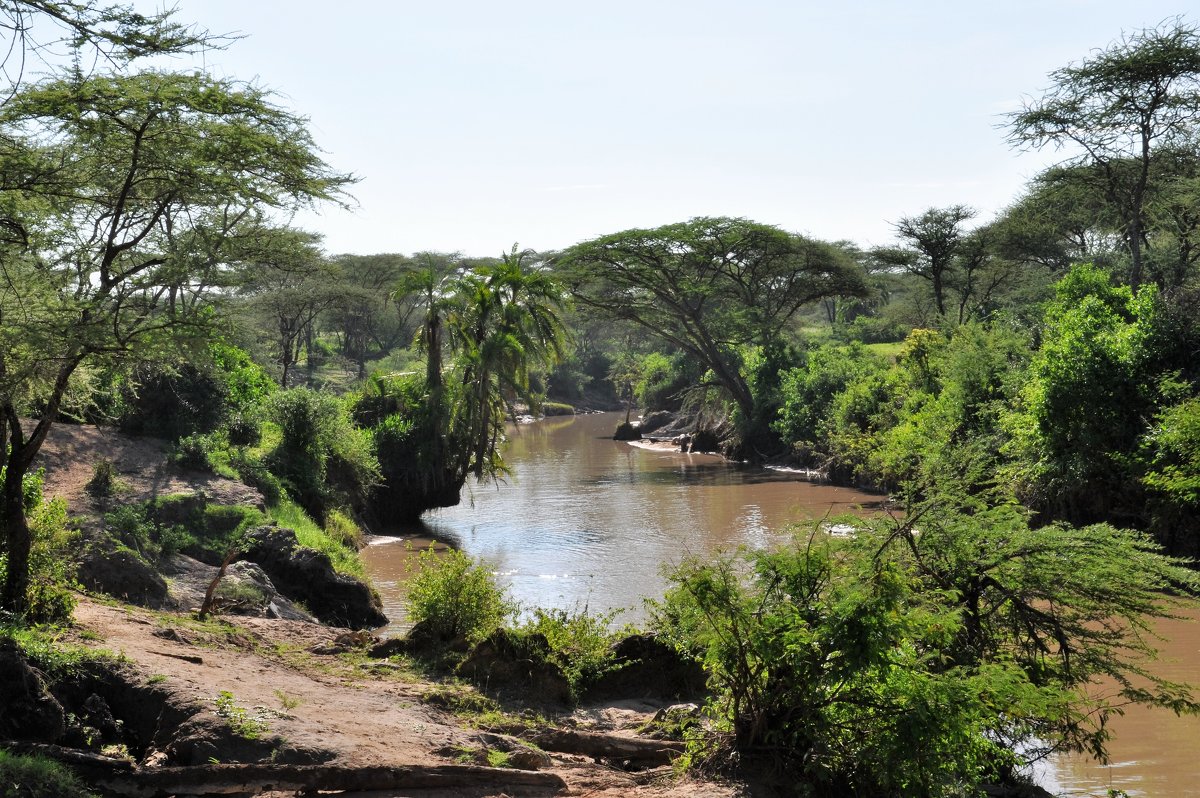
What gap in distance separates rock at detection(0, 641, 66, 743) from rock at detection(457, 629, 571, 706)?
10.7 feet

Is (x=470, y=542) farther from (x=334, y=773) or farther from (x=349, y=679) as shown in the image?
(x=334, y=773)

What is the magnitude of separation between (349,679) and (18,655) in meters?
2.61

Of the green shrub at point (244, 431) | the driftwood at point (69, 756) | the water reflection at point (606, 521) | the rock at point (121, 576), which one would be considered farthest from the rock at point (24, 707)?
the green shrub at point (244, 431)

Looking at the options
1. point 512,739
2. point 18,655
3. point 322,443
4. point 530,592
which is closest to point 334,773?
point 512,739

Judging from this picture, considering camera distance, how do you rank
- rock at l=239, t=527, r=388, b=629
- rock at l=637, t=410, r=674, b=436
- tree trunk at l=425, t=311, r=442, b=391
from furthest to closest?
rock at l=637, t=410, r=674, b=436 < tree trunk at l=425, t=311, r=442, b=391 < rock at l=239, t=527, r=388, b=629

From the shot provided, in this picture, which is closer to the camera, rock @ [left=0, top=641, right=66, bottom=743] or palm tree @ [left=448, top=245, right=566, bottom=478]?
rock @ [left=0, top=641, right=66, bottom=743]

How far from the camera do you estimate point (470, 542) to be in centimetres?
2056

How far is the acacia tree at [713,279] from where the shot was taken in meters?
34.0

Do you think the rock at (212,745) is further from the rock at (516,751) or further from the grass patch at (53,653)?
the rock at (516,751)

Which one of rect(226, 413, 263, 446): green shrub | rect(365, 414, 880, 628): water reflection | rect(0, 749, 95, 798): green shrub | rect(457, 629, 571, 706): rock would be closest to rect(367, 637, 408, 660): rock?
rect(457, 629, 571, 706): rock

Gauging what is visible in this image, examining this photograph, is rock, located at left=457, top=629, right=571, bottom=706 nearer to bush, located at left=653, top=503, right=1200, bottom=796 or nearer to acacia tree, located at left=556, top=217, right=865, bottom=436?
bush, located at left=653, top=503, right=1200, bottom=796

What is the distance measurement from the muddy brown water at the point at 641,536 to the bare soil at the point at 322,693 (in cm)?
155

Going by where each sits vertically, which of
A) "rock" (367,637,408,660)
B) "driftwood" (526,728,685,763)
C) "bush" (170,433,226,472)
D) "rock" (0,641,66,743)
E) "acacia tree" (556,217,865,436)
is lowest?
"driftwood" (526,728,685,763)

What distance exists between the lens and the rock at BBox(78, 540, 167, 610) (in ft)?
31.6
